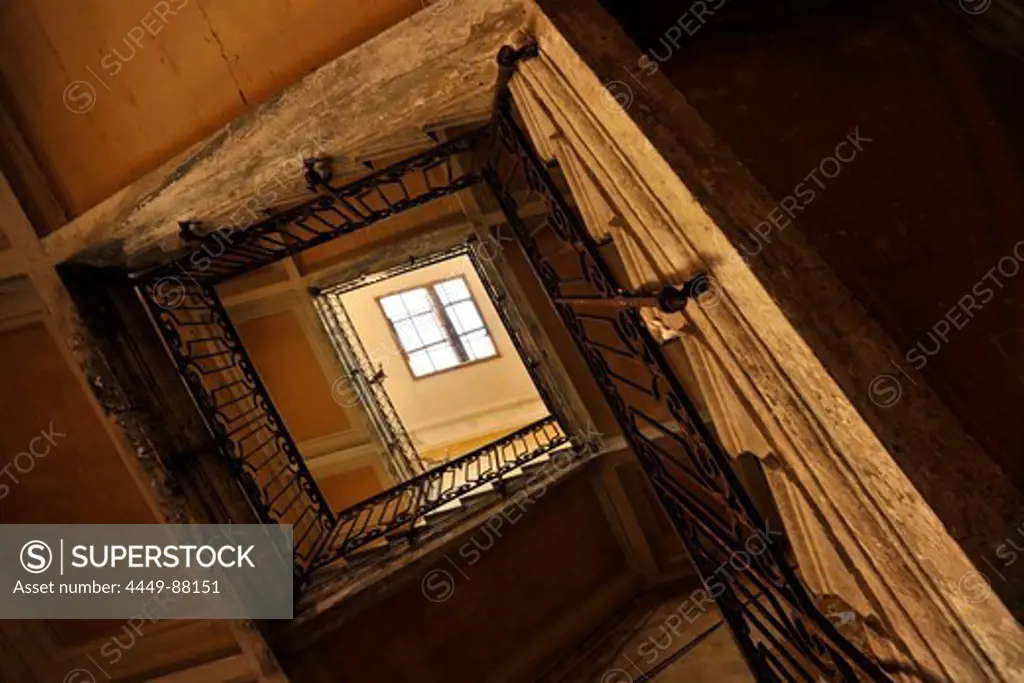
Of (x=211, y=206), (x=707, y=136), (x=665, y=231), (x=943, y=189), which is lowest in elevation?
(x=943, y=189)

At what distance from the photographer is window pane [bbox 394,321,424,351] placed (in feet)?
30.0

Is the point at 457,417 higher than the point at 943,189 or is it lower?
higher

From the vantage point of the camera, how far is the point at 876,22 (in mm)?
1740

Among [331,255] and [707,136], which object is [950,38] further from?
[331,255]

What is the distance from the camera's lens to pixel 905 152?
1471mm

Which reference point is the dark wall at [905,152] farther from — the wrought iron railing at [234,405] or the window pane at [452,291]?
the window pane at [452,291]

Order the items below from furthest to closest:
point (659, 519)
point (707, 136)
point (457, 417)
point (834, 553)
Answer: point (457, 417) < point (659, 519) < point (707, 136) < point (834, 553)

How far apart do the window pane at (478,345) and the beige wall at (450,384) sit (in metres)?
0.11

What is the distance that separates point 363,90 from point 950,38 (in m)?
1.74

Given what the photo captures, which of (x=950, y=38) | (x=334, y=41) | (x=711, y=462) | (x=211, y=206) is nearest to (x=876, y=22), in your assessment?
(x=950, y=38)

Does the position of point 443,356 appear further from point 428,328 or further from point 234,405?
point 234,405

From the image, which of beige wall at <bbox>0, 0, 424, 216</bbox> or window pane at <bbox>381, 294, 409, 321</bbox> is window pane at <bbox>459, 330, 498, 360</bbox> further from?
beige wall at <bbox>0, 0, 424, 216</bbox>

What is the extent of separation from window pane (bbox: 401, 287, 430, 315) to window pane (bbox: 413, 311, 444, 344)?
0.15 meters

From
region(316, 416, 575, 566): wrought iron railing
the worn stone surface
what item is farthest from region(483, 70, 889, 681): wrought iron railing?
region(316, 416, 575, 566): wrought iron railing
